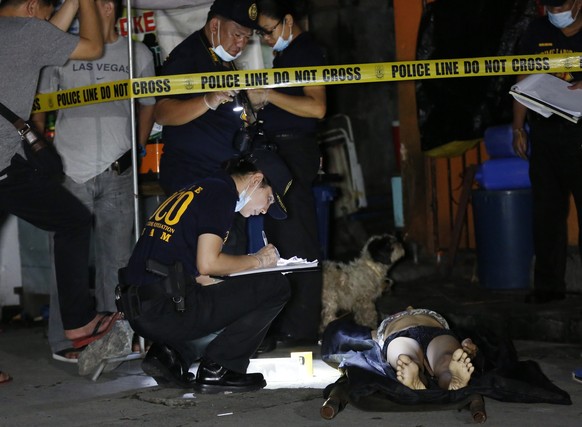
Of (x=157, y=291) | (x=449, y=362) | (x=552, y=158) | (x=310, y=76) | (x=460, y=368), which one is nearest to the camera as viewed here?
(x=460, y=368)

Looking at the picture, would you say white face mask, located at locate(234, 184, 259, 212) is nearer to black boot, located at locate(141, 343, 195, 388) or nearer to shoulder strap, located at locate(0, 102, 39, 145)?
black boot, located at locate(141, 343, 195, 388)

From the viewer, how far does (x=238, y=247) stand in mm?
5824

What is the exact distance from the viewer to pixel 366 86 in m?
12.5

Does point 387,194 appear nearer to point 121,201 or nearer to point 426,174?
point 426,174

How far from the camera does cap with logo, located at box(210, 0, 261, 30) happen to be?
18.7ft

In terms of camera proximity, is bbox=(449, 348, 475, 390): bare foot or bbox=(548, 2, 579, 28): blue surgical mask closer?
bbox=(449, 348, 475, 390): bare foot

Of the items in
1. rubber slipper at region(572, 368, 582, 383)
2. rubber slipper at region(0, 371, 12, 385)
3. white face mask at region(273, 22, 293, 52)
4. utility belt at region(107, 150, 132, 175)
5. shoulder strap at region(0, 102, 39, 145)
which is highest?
white face mask at region(273, 22, 293, 52)

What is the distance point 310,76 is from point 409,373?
2.16m

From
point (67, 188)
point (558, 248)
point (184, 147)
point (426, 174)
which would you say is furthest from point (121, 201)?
point (426, 174)

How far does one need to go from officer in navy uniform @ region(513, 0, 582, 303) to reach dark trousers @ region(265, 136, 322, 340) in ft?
5.12

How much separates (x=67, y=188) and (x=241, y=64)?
185 centimetres

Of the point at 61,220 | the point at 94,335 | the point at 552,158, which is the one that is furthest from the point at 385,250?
the point at 61,220

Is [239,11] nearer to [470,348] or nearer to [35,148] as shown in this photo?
[35,148]

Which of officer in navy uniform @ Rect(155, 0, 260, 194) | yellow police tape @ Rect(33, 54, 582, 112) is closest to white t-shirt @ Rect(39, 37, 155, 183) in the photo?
yellow police tape @ Rect(33, 54, 582, 112)
